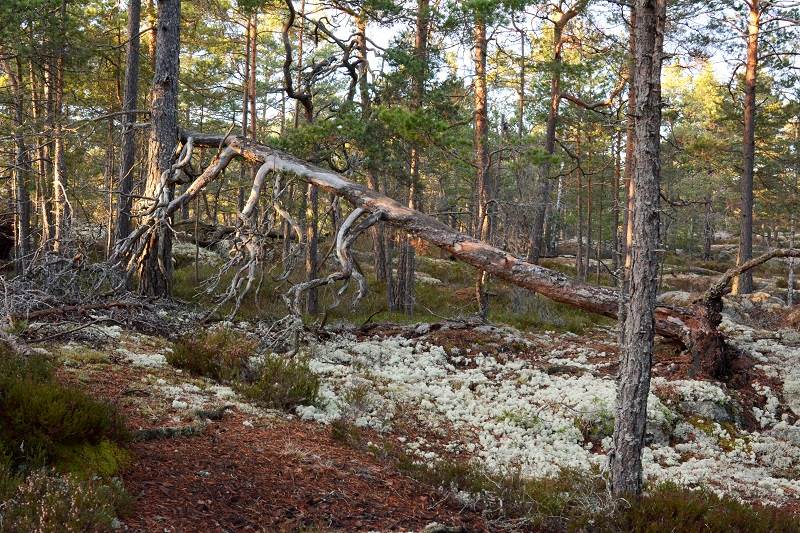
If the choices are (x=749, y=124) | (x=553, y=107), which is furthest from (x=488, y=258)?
(x=749, y=124)

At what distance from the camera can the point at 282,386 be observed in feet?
22.9

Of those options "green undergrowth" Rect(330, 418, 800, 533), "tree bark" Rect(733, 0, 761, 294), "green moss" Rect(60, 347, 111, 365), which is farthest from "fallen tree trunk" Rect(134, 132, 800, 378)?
"tree bark" Rect(733, 0, 761, 294)

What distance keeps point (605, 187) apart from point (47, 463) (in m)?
38.5

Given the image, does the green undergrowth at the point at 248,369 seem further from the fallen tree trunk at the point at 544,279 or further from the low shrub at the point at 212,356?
the fallen tree trunk at the point at 544,279

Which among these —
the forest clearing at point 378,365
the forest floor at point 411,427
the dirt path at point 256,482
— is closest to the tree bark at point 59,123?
the forest clearing at point 378,365

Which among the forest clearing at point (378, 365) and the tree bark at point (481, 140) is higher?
the tree bark at point (481, 140)

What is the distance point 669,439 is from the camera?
7598mm

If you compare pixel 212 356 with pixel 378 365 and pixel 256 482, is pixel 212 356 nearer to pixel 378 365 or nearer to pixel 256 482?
pixel 378 365

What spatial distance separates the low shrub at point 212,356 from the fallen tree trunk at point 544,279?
295 cm

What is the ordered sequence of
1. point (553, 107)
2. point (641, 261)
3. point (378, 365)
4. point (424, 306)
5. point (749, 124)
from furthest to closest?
point (749, 124) < point (553, 107) < point (424, 306) < point (378, 365) < point (641, 261)

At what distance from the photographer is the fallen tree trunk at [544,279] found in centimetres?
918

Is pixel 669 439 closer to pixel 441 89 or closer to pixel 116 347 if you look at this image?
pixel 116 347

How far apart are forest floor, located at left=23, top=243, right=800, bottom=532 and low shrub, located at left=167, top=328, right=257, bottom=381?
0.19 meters

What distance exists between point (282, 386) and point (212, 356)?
1.31 metres
